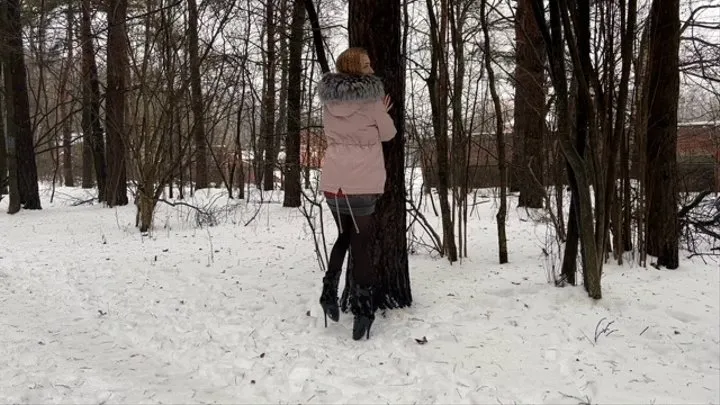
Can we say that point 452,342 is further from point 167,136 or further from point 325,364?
point 167,136

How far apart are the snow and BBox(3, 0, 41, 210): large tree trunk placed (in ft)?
25.7

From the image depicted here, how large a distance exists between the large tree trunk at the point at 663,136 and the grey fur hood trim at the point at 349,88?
2999mm

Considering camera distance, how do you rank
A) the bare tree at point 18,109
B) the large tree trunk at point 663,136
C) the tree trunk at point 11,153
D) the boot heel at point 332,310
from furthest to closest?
1. the tree trunk at point 11,153
2. the bare tree at point 18,109
3. the large tree trunk at point 663,136
4. the boot heel at point 332,310

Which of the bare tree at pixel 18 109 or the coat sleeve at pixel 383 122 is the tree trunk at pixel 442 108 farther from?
the bare tree at pixel 18 109

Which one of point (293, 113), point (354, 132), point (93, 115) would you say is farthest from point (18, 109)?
point (354, 132)

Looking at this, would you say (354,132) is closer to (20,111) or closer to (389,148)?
(389,148)

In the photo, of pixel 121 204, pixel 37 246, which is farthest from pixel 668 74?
pixel 121 204

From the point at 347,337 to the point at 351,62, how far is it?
1.77 meters

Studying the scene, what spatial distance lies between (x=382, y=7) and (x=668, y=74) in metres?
2.93

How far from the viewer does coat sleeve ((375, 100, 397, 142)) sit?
10.3ft

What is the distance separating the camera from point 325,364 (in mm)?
2941

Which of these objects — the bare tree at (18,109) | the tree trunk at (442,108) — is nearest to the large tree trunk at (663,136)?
the tree trunk at (442,108)

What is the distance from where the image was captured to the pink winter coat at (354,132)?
123 inches

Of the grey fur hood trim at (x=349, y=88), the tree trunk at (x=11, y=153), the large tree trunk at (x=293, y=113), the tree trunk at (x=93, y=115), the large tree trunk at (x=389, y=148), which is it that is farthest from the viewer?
the tree trunk at (x=93, y=115)
